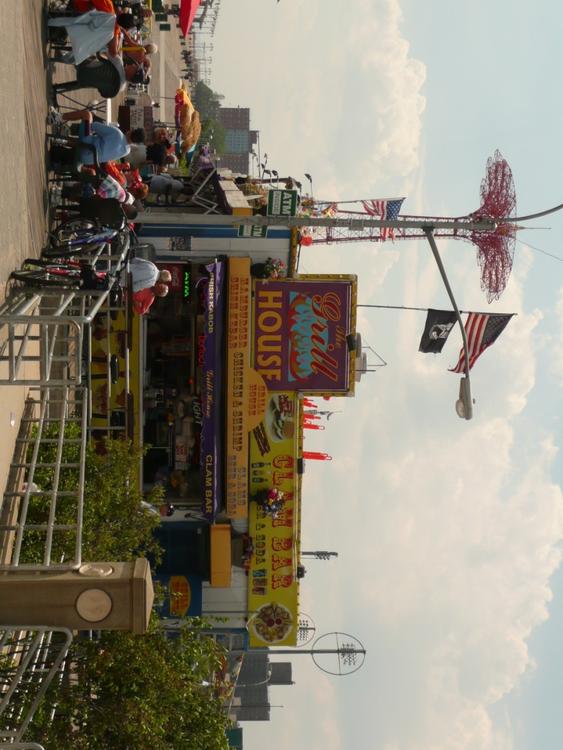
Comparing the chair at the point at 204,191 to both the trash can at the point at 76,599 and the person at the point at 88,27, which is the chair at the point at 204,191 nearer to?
the person at the point at 88,27

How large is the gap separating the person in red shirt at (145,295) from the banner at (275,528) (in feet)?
18.0

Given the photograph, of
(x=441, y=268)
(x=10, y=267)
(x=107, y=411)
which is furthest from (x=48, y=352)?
(x=107, y=411)

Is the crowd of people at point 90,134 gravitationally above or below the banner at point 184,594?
above

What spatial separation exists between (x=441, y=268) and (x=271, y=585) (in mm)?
13799

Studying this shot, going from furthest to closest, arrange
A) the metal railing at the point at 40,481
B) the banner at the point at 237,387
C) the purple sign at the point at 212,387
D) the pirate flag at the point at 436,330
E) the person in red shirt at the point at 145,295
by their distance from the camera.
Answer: the banner at the point at 237,387 → the purple sign at the point at 212,387 → the person in red shirt at the point at 145,295 → the pirate flag at the point at 436,330 → the metal railing at the point at 40,481

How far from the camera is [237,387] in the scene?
21375mm

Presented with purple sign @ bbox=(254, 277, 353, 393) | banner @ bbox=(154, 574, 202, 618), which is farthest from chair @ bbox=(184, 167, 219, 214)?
banner @ bbox=(154, 574, 202, 618)

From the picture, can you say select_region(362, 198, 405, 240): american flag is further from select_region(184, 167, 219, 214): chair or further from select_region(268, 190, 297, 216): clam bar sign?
select_region(268, 190, 297, 216): clam bar sign

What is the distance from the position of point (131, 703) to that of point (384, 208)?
54.0 feet

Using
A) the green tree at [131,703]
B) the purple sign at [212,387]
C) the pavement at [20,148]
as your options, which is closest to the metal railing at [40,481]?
the pavement at [20,148]

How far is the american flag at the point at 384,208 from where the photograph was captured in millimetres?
22266

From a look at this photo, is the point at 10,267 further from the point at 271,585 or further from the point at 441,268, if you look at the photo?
the point at 271,585

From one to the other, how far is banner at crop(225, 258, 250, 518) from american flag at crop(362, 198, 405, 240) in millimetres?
4763

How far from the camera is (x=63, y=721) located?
→ 1188 cm
